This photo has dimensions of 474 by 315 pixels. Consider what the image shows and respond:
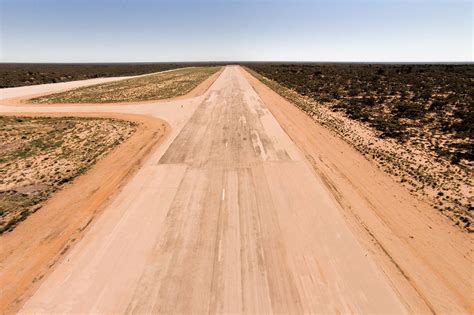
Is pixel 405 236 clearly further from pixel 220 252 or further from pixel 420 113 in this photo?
pixel 420 113

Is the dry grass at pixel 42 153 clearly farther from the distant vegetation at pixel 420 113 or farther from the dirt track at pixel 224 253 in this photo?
the distant vegetation at pixel 420 113

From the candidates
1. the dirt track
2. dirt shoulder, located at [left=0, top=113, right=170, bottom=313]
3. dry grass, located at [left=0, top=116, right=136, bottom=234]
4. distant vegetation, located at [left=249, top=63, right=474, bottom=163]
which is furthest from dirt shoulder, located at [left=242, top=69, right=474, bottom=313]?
dry grass, located at [left=0, top=116, right=136, bottom=234]

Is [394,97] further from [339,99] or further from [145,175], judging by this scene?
[145,175]

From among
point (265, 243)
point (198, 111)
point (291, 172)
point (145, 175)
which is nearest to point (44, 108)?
point (198, 111)

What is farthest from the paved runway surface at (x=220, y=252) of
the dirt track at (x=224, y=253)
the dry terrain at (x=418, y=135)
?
the dry terrain at (x=418, y=135)

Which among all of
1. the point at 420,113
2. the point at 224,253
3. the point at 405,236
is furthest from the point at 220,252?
the point at 420,113

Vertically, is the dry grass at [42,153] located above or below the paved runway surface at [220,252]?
above

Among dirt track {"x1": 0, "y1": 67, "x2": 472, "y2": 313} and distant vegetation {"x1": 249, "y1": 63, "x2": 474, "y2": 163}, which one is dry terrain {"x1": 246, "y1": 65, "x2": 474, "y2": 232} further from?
dirt track {"x1": 0, "y1": 67, "x2": 472, "y2": 313}
